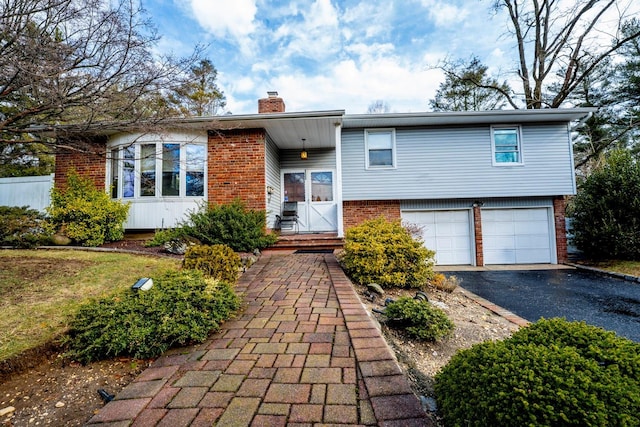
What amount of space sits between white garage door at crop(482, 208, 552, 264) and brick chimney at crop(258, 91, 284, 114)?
7.36 m

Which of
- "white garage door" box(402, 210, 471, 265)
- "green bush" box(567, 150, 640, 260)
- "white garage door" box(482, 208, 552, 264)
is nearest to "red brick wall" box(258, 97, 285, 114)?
"white garage door" box(402, 210, 471, 265)

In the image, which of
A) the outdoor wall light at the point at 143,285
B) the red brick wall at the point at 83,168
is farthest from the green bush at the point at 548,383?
the red brick wall at the point at 83,168

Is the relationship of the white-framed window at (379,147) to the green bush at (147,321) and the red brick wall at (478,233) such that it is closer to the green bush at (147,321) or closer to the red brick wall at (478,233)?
the red brick wall at (478,233)

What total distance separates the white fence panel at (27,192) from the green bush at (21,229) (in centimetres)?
216

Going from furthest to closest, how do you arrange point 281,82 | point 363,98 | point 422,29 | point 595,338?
point 363,98 → point 281,82 → point 422,29 → point 595,338

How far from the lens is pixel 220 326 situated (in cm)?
265

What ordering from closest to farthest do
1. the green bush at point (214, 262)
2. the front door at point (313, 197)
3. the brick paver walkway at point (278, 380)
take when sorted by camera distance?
1. the brick paver walkway at point (278, 380)
2. the green bush at point (214, 262)
3. the front door at point (313, 197)

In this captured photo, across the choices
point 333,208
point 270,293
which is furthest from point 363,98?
point 270,293

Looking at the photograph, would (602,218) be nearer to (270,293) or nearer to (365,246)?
(365,246)

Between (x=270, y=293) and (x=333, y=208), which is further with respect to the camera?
(x=333, y=208)

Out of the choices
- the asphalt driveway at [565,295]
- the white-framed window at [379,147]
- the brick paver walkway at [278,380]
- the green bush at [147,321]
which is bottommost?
the asphalt driveway at [565,295]

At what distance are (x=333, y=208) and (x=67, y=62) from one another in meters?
7.43

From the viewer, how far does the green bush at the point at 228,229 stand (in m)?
6.04

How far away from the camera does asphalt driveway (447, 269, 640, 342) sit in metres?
4.17
